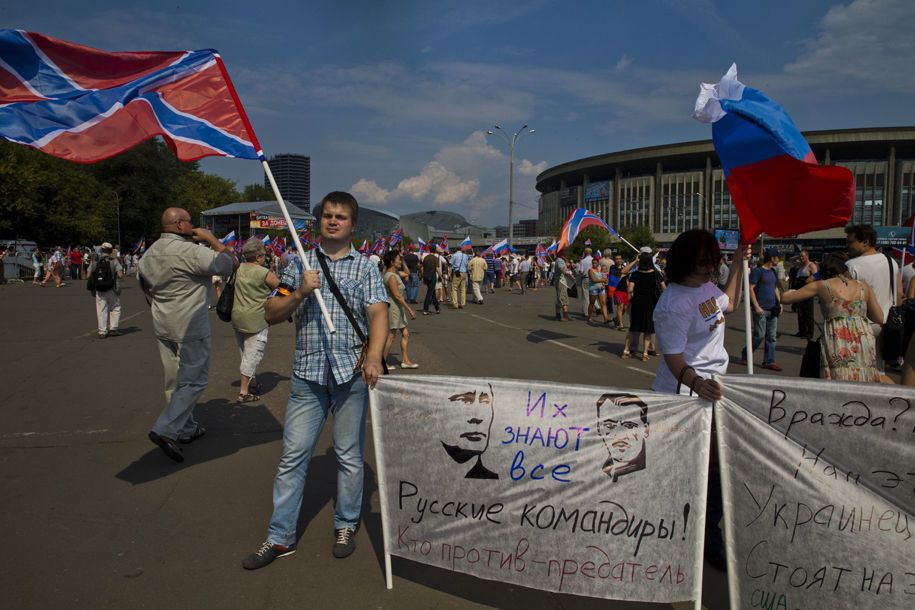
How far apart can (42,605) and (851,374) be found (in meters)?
5.35

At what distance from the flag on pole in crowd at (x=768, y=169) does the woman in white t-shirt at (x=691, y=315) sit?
734mm

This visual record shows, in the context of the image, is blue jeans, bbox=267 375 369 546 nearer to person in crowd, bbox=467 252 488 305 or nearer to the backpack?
the backpack

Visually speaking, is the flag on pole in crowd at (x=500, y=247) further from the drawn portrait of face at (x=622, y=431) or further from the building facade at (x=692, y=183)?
the building facade at (x=692, y=183)

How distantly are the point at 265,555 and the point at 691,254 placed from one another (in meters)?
2.68

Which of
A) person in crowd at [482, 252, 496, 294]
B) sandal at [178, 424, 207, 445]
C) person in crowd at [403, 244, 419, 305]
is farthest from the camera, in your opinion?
person in crowd at [482, 252, 496, 294]

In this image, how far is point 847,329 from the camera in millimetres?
4898

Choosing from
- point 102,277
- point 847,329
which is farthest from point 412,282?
point 847,329

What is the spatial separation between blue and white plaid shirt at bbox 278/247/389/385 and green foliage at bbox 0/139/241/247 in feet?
63.5

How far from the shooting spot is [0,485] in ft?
14.1

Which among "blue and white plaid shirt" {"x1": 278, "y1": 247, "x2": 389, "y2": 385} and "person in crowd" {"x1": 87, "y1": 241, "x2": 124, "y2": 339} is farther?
"person in crowd" {"x1": 87, "y1": 241, "x2": 124, "y2": 339}

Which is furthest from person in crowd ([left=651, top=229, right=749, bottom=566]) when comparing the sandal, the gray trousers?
the sandal

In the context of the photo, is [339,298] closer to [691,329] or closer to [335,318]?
[335,318]

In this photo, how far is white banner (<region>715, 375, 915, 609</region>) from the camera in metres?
2.49

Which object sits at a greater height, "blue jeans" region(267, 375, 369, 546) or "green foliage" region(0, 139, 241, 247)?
"green foliage" region(0, 139, 241, 247)
